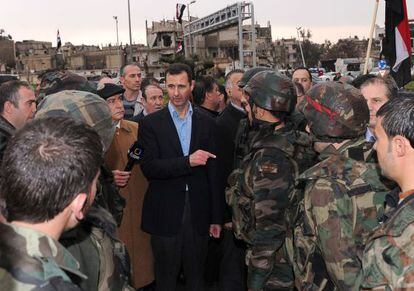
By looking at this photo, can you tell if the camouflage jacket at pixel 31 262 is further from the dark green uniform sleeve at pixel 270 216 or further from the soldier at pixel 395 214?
the dark green uniform sleeve at pixel 270 216

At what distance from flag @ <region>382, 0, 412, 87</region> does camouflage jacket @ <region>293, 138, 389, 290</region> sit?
14.6ft

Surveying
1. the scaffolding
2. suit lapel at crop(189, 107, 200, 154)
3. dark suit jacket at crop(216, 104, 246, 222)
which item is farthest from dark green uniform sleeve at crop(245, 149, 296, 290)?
the scaffolding

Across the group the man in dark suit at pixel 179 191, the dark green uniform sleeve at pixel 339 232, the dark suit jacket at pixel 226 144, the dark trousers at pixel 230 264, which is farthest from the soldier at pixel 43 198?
the dark trousers at pixel 230 264

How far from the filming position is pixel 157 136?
3.91 metres

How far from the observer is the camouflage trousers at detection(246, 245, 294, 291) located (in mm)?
3379

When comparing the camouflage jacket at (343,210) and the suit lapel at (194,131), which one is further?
the suit lapel at (194,131)

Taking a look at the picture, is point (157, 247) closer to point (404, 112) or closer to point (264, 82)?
point (264, 82)

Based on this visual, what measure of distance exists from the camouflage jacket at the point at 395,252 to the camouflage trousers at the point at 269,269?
1.53 metres

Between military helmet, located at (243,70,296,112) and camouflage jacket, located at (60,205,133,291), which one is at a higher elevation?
military helmet, located at (243,70,296,112)

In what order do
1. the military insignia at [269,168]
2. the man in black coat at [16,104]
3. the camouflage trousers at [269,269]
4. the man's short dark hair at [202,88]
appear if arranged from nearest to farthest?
the military insignia at [269,168] → the camouflage trousers at [269,269] → the man in black coat at [16,104] → the man's short dark hair at [202,88]

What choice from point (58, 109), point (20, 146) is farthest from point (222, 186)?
point (20, 146)

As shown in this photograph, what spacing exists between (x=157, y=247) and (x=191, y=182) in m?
0.58

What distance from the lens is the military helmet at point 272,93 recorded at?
3.43 m

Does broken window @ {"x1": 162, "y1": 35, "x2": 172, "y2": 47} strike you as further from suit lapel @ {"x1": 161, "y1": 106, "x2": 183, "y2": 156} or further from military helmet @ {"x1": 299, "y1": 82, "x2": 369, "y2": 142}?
Answer: military helmet @ {"x1": 299, "y1": 82, "x2": 369, "y2": 142}
